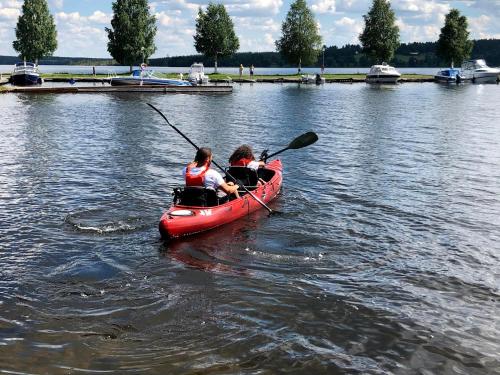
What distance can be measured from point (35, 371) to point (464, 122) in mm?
37274

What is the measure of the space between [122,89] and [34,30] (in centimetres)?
3477

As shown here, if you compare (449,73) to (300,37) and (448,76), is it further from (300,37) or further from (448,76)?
(300,37)

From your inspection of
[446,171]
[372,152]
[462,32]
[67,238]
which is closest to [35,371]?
[67,238]

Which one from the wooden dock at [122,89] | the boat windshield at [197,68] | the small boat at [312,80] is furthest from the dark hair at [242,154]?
the small boat at [312,80]

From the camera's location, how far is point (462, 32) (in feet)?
378

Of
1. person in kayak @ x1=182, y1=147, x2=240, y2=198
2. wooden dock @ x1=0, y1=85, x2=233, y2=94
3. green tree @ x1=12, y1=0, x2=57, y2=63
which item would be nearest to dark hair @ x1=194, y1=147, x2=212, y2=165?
person in kayak @ x1=182, y1=147, x2=240, y2=198

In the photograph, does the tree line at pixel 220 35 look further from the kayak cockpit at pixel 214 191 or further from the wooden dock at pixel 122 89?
the kayak cockpit at pixel 214 191

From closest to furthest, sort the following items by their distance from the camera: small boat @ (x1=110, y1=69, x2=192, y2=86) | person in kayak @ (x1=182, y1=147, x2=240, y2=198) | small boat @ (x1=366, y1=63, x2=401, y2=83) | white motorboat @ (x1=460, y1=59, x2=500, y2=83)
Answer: person in kayak @ (x1=182, y1=147, x2=240, y2=198)
small boat @ (x1=110, y1=69, x2=192, y2=86)
small boat @ (x1=366, y1=63, x2=401, y2=83)
white motorboat @ (x1=460, y1=59, x2=500, y2=83)

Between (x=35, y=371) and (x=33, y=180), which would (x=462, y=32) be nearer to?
(x=33, y=180)

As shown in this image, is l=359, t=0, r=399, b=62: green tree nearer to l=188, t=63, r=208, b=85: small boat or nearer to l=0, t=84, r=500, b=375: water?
l=188, t=63, r=208, b=85: small boat

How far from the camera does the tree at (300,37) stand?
105 metres

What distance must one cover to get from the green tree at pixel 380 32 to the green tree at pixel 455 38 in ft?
43.0

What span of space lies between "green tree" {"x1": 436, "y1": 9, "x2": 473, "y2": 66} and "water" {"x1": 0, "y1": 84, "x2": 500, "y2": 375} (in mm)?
99792

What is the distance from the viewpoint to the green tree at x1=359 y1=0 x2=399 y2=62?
361 ft
